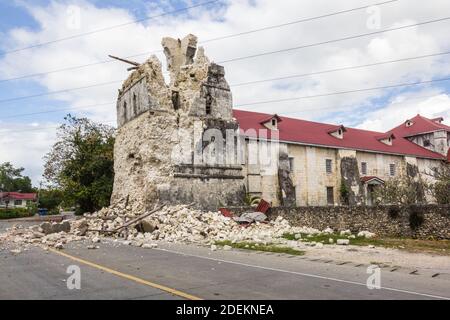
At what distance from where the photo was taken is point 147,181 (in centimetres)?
2664

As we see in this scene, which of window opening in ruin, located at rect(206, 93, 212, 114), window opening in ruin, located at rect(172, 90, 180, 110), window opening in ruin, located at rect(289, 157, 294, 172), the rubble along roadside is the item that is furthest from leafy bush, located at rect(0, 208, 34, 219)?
window opening in ruin, located at rect(289, 157, 294, 172)

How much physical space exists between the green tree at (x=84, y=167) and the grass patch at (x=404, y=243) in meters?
24.8

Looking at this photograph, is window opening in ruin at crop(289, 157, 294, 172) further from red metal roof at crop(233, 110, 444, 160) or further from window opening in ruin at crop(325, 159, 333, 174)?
window opening in ruin at crop(325, 159, 333, 174)

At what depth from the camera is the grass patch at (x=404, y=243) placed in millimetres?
14617

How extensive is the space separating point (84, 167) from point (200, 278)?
3279cm

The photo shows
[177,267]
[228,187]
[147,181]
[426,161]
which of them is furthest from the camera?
[426,161]

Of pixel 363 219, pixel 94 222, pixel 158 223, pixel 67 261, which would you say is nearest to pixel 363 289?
pixel 67 261

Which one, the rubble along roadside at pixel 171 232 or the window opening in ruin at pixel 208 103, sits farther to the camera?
the window opening in ruin at pixel 208 103

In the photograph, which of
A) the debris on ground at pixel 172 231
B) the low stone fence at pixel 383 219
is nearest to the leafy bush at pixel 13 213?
the debris on ground at pixel 172 231

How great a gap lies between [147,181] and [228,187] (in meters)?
5.87

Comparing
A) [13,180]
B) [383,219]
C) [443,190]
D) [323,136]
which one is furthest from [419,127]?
[13,180]

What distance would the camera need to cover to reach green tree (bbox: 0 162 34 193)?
4382 inches

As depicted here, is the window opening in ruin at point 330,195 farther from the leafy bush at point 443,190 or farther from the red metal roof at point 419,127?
the red metal roof at point 419,127
